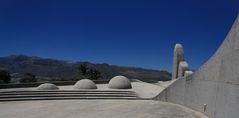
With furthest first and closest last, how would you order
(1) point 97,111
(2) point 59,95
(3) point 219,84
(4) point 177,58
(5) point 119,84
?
(4) point 177,58, (5) point 119,84, (2) point 59,95, (1) point 97,111, (3) point 219,84

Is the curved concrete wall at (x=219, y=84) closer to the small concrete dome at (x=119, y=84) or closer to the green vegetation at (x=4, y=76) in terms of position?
the small concrete dome at (x=119, y=84)

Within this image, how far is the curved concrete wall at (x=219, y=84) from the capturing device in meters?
9.23

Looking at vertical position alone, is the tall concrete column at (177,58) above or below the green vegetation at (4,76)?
above

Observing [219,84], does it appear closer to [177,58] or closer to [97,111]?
[97,111]

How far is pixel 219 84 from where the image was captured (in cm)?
1041

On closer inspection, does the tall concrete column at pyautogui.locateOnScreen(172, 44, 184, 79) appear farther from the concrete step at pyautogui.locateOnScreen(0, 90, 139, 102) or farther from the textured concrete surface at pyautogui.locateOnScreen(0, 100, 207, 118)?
the textured concrete surface at pyautogui.locateOnScreen(0, 100, 207, 118)

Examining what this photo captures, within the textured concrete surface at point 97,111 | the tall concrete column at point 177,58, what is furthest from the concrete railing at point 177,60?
the textured concrete surface at point 97,111

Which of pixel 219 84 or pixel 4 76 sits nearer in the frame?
pixel 219 84

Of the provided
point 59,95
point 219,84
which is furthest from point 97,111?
point 219,84

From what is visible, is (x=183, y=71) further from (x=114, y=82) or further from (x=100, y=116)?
(x=100, y=116)

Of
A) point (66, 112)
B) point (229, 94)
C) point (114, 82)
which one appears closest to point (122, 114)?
point (66, 112)

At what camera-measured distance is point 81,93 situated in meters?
20.4

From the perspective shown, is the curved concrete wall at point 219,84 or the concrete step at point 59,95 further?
the concrete step at point 59,95

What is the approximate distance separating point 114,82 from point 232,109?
15.2 metres
